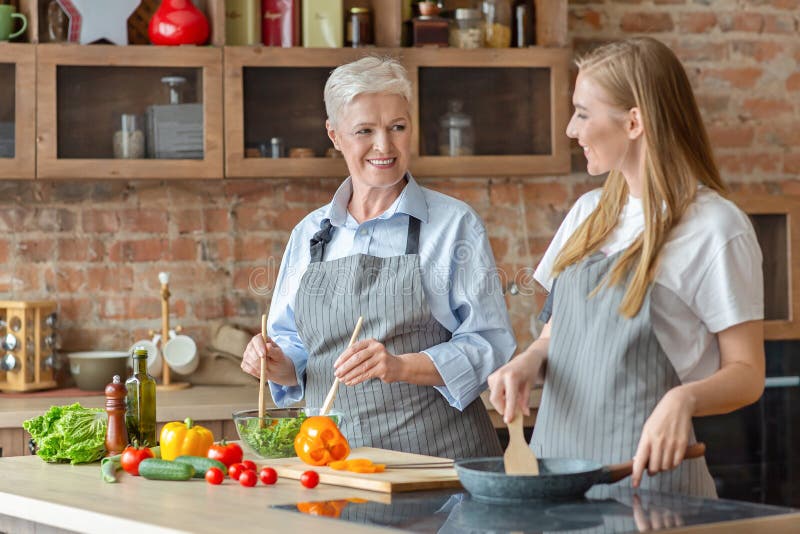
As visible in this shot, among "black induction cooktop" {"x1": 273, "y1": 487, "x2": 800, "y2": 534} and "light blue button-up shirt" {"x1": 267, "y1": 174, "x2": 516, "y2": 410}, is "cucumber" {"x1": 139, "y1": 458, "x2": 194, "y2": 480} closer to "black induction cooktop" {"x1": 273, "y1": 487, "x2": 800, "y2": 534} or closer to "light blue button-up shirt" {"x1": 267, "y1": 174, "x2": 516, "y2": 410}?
"black induction cooktop" {"x1": 273, "y1": 487, "x2": 800, "y2": 534}

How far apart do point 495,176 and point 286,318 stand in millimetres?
1529

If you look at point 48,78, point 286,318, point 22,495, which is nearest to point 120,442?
point 22,495

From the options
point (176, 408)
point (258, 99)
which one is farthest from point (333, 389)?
point (258, 99)

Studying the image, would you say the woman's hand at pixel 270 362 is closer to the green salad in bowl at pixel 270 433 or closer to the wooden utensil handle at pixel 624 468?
the green salad in bowl at pixel 270 433

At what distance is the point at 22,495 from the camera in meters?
1.99

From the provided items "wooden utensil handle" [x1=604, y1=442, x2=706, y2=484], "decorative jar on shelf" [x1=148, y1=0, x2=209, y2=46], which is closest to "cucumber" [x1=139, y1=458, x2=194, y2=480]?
"wooden utensil handle" [x1=604, y1=442, x2=706, y2=484]

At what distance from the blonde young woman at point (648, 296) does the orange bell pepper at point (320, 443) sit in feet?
1.13

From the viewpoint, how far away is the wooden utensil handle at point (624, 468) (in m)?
1.78

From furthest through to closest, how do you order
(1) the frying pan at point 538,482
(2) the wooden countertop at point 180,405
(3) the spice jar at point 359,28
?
(3) the spice jar at point 359,28
(2) the wooden countertop at point 180,405
(1) the frying pan at point 538,482

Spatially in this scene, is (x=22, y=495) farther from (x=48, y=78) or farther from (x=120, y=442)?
(x=48, y=78)

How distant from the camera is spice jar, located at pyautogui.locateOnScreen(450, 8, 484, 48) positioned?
13.1 ft

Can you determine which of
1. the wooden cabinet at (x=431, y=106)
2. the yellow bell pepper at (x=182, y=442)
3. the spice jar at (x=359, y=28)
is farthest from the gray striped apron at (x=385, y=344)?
the spice jar at (x=359, y=28)

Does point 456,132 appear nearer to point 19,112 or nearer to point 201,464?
point 19,112

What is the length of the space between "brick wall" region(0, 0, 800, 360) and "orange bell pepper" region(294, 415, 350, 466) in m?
2.10
